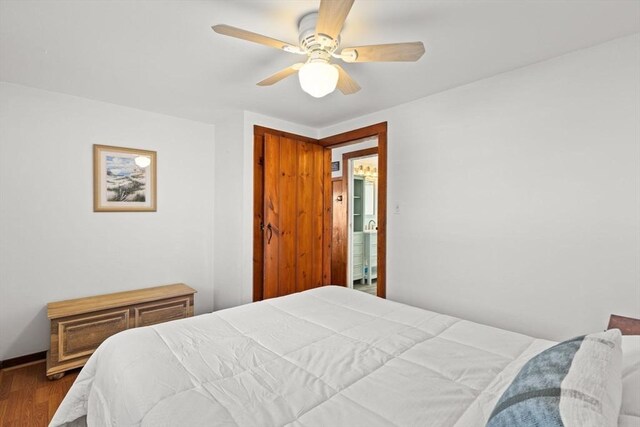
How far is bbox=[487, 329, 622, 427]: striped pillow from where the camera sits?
606 millimetres

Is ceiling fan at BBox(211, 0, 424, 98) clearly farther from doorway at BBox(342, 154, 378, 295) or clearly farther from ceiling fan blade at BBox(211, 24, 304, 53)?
doorway at BBox(342, 154, 378, 295)

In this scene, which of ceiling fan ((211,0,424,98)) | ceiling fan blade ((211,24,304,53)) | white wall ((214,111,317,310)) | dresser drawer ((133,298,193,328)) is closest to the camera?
ceiling fan blade ((211,24,304,53))

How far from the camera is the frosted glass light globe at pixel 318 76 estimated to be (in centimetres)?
164

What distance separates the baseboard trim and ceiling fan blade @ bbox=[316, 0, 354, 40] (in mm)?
3503

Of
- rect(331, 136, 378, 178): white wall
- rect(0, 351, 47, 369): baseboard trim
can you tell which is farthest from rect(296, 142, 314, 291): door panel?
rect(0, 351, 47, 369): baseboard trim

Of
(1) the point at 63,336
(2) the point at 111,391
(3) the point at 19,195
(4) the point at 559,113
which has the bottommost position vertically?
(1) the point at 63,336

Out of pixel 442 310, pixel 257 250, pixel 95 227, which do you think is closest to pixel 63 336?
pixel 95 227

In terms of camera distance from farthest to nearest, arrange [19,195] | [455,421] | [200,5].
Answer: [19,195] → [200,5] → [455,421]

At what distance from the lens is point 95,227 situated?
2.97m

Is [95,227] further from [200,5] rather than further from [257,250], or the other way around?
[200,5]

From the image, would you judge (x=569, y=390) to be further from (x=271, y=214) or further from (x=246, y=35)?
(x=271, y=214)

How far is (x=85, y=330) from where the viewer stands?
255cm

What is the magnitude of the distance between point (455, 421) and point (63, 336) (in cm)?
294

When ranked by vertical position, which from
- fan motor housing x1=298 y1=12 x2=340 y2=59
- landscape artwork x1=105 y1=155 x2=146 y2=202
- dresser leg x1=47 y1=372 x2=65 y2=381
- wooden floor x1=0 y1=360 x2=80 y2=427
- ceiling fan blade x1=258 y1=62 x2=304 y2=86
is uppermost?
fan motor housing x1=298 y1=12 x2=340 y2=59
